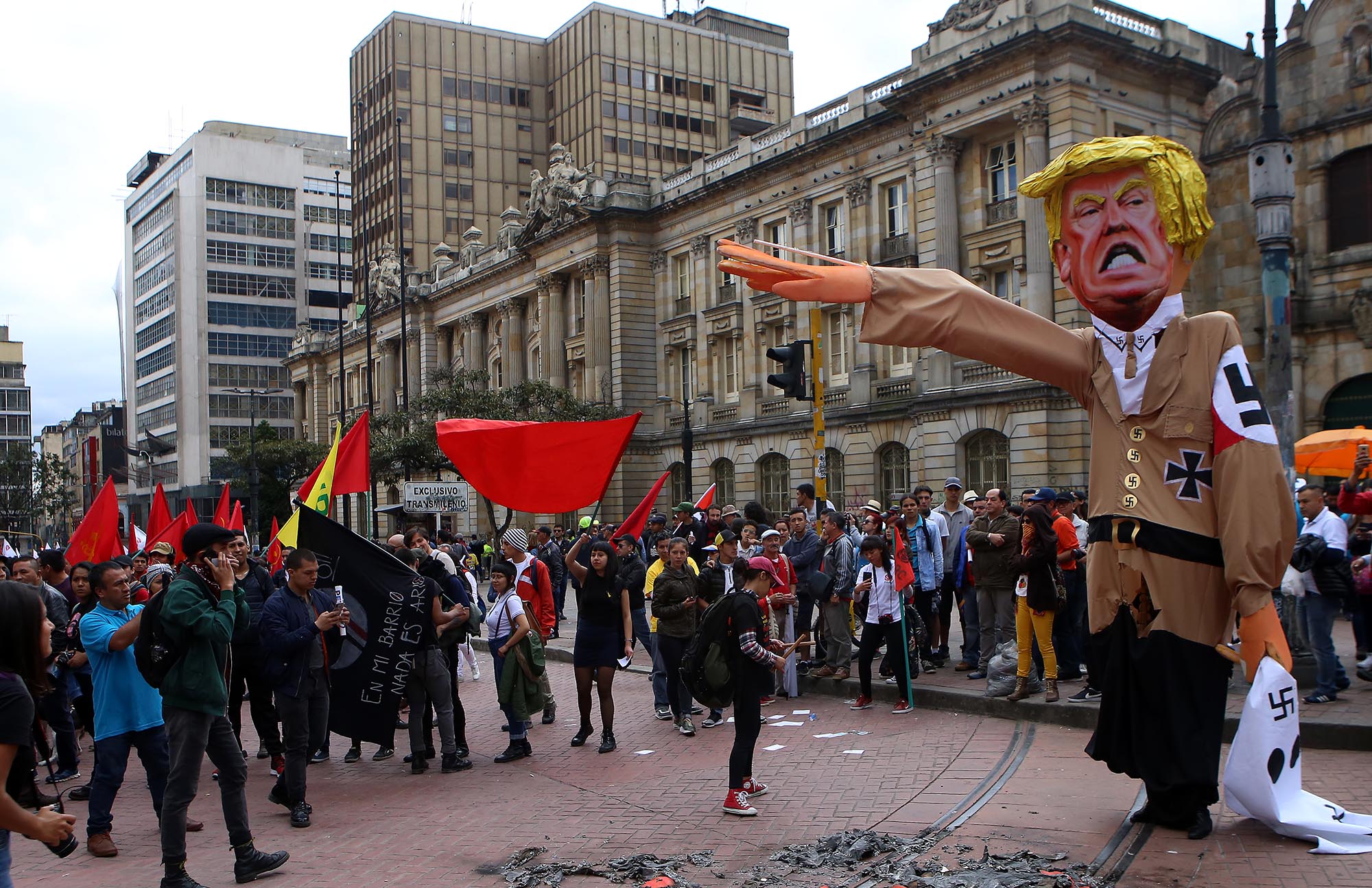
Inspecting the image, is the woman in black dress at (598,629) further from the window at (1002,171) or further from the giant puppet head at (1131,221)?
the window at (1002,171)

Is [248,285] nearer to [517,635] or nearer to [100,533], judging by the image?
[100,533]

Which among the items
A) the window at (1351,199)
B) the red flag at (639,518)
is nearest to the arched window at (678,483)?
the window at (1351,199)

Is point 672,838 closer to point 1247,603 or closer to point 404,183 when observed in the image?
point 1247,603

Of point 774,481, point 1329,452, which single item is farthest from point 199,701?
point 774,481

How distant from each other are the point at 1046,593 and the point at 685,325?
33487 millimetres

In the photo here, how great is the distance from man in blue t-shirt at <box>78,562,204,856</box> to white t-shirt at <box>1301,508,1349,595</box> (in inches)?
359

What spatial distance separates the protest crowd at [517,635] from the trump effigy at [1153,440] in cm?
178

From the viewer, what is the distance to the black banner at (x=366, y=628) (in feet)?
30.0

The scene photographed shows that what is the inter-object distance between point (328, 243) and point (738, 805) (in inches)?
3491

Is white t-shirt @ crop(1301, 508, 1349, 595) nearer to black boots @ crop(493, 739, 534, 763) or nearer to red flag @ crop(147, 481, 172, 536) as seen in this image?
black boots @ crop(493, 739, 534, 763)

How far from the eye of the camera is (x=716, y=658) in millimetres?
7680

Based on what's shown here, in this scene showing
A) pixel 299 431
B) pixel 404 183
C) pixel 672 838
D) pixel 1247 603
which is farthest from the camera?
pixel 299 431

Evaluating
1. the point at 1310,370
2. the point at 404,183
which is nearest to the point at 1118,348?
the point at 1310,370

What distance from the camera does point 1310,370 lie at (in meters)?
25.5
